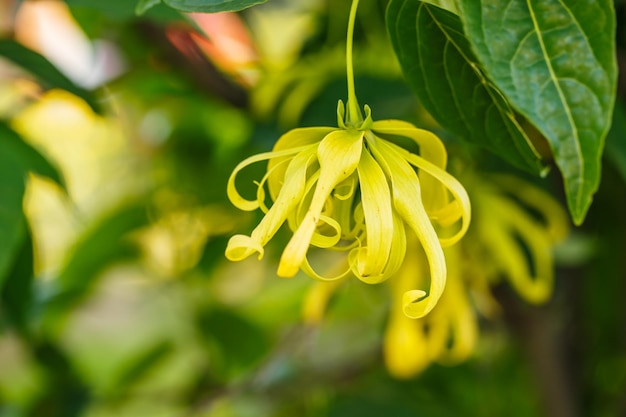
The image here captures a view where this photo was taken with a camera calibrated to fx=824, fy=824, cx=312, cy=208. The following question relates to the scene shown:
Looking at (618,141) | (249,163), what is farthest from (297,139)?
(618,141)

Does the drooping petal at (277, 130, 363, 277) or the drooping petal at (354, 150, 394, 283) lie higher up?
the drooping petal at (277, 130, 363, 277)

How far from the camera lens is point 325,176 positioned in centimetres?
24

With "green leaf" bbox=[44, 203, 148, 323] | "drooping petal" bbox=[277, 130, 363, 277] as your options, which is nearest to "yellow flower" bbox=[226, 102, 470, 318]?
"drooping petal" bbox=[277, 130, 363, 277]

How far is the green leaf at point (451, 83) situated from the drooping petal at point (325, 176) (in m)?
0.04

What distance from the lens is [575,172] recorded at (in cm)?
25

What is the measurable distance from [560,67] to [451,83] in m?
0.04

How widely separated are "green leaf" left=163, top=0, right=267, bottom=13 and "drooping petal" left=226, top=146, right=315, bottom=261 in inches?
1.9

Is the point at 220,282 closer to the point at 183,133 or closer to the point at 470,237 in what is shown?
the point at 183,133

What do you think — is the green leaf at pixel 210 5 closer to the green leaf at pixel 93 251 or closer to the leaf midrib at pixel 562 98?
the leaf midrib at pixel 562 98

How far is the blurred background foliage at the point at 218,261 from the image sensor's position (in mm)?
585

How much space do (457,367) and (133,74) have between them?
0.42 metres

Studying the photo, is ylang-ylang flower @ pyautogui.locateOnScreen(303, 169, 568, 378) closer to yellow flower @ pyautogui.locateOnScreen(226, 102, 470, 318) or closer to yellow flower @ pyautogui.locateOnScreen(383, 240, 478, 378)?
yellow flower @ pyautogui.locateOnScreen(383, 240, 478, 378)

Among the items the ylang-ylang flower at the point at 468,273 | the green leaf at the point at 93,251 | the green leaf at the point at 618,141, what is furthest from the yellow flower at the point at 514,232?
the green leaf at the point at 93,251

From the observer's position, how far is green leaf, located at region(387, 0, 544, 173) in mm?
273
